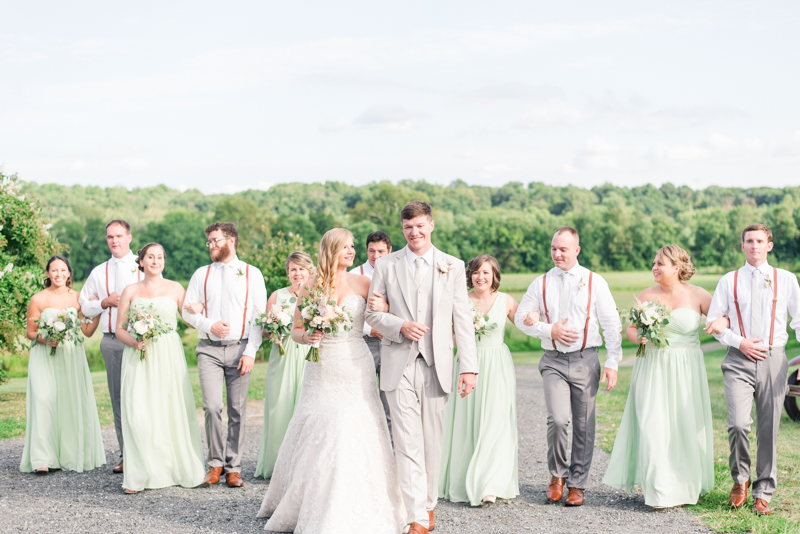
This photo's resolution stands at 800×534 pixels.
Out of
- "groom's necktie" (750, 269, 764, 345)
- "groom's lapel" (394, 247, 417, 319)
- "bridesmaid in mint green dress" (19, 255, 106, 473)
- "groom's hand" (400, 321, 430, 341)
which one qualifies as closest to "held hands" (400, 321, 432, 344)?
"groom's hand" (400, 321, 430, 341)

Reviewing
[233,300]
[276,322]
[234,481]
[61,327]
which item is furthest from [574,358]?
[61,327]

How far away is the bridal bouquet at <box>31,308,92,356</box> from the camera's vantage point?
26.5 feet

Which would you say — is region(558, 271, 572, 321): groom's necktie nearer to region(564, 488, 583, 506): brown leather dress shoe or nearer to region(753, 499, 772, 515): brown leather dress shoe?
region(564, 488, 583, 506): brown leather dress shoe

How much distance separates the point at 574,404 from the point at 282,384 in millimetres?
3019

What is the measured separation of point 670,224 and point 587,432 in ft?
208

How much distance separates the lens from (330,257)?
5738 mm

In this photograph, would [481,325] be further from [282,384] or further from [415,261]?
[282,384]

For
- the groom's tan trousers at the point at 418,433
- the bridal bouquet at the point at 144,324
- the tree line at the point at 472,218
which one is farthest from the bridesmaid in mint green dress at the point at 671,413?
the tree line at the point at 472,218

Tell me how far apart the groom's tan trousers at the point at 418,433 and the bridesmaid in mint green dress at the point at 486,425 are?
1030 millimetres

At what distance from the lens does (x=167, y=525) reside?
6008 mm

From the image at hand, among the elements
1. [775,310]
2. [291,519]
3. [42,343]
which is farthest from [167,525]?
[775,310]

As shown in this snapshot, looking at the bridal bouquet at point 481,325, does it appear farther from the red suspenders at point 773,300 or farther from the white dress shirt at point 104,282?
the white dress shirt at point 104,282

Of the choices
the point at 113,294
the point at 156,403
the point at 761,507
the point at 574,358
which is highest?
the point at 113,294

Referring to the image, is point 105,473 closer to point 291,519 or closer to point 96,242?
point 291,519
